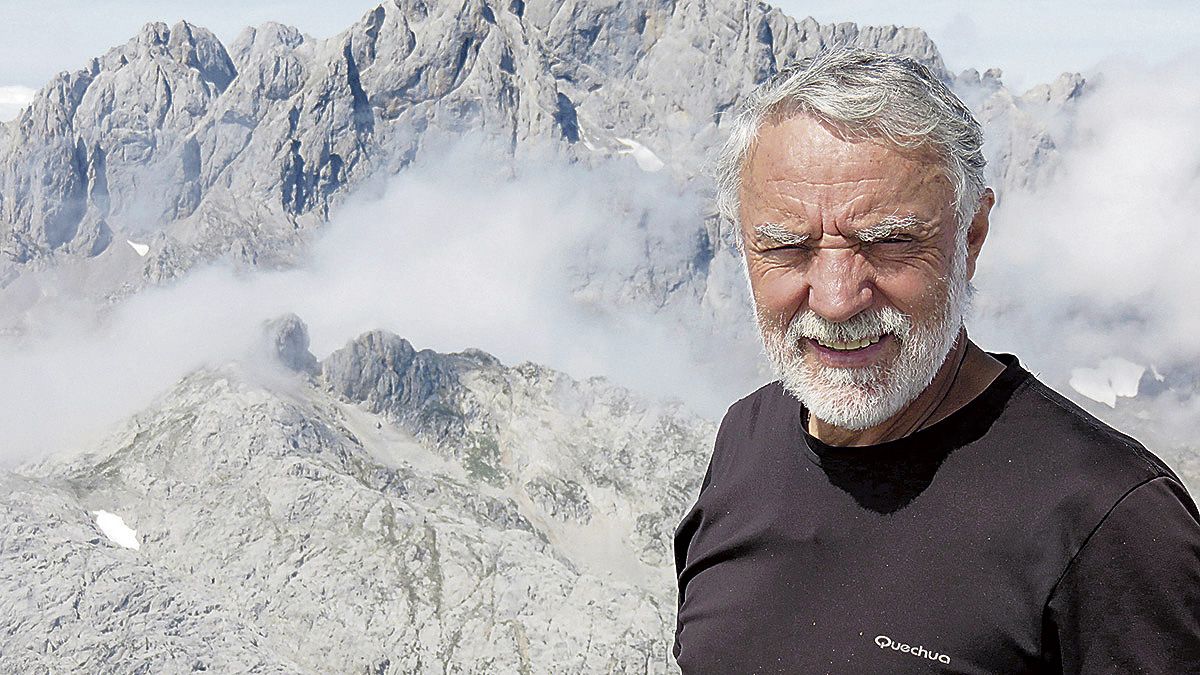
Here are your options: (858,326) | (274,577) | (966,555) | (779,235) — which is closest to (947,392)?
(858,326)

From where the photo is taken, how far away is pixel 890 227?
4.34 m

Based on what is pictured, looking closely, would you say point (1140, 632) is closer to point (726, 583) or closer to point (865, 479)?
point (865, 479)

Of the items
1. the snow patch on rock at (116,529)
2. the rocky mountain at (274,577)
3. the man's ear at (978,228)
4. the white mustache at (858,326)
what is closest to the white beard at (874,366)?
the white mustache at (858,326)

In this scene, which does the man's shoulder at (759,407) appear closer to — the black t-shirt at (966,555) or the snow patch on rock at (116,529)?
the black t-shirt at (966,555)

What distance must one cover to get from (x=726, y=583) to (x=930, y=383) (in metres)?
1.47

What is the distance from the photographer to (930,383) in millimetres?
4648

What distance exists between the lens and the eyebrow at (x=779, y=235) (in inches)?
179

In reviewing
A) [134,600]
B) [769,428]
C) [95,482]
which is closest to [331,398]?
[95,482]

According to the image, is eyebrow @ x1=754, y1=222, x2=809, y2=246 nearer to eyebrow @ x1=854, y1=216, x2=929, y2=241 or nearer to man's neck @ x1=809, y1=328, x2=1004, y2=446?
eyebrow @ x1=854, y1=216, x2=929, y2=241

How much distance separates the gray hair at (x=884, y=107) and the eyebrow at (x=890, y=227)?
26 cm

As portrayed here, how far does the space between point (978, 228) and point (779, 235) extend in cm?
98

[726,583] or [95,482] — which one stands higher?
[726,583]

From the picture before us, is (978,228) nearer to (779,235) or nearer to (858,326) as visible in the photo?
(858,326)

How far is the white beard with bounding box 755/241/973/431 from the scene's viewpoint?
4500 mm
